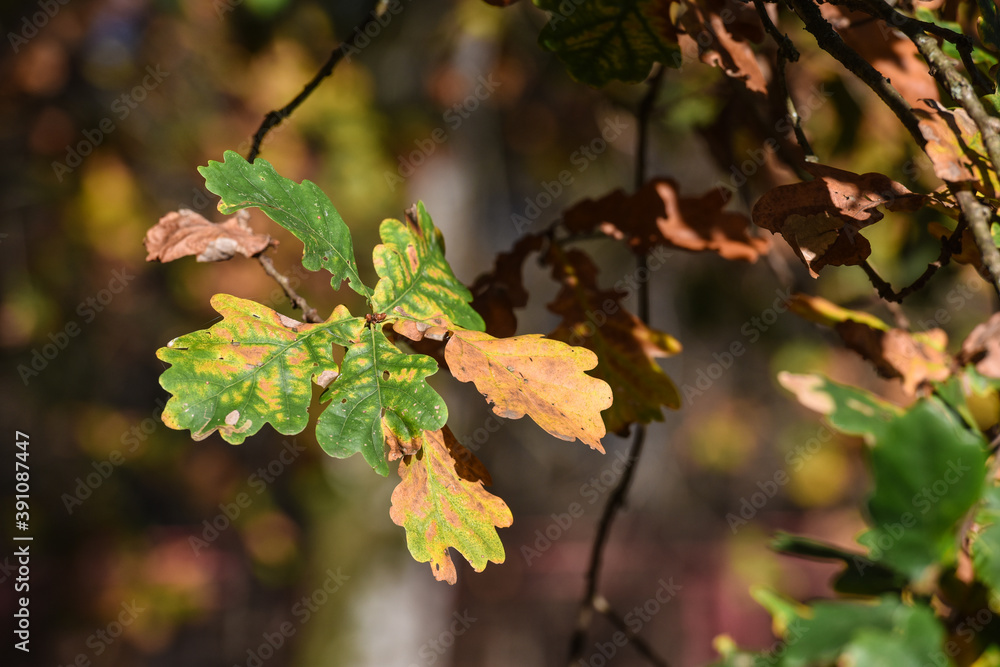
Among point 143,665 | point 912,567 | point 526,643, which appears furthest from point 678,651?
point 912,567

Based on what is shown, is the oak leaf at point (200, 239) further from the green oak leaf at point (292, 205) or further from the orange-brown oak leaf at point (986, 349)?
the orange-brown oak leaf at point (986, 349)

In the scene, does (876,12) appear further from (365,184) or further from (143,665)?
(143,665)

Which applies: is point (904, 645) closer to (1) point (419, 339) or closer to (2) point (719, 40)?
(1) point (419, 339)

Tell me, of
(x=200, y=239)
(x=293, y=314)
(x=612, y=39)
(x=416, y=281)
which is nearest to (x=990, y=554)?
(x=416, y=281)

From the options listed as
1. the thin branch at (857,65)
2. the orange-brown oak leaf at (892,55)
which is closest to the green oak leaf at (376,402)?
the thin branch at (857,65)

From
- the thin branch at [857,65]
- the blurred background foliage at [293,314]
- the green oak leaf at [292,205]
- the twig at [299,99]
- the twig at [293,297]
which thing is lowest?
the blurred background foliage at [293,314]
